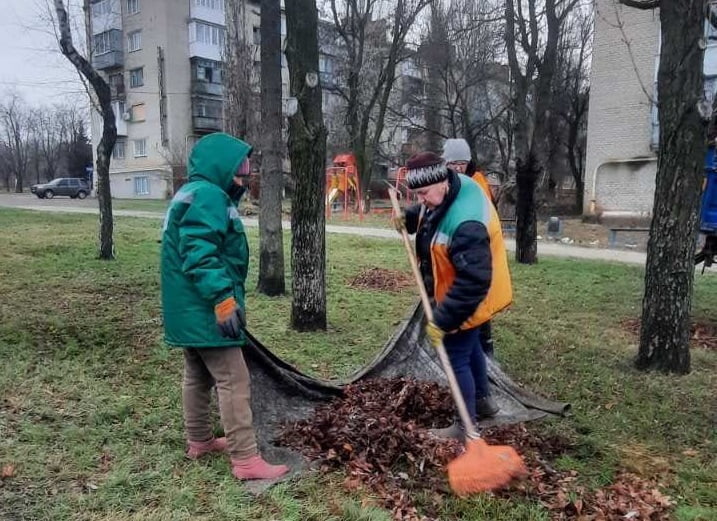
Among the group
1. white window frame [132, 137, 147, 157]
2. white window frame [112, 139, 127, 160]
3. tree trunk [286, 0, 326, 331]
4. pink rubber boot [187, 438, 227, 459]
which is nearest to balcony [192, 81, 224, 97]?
white window frame [132, 137, 147, 157]

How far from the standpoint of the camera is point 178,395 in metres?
4.07

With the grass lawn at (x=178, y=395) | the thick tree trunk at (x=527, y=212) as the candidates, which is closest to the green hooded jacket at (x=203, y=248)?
the grass lawn at (x=178, y=395)

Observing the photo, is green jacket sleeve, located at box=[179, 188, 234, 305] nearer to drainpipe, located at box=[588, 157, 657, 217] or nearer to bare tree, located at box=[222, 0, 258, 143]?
drainpipe, located at box=[588, 157, 657, 217]

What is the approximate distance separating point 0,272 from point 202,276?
6.69 metres

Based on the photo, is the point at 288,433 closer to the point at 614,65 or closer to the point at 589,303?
Result: the point at 589,303

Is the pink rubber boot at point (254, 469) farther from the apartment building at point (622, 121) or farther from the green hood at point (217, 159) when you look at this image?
the apartment building at point (622, 121)

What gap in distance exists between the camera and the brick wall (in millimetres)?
19531

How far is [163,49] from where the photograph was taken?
1471 inches

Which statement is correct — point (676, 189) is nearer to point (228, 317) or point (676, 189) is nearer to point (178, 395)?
point (228, 317)

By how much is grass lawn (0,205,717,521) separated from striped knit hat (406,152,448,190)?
1523 mm

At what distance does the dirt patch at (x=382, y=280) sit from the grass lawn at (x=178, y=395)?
0.93 feet

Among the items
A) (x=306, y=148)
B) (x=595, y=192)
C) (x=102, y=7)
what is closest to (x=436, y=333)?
(x=306, y=148)

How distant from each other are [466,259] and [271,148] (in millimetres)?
4621

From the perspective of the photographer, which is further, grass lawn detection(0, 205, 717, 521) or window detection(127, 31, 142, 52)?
window detection(127, 31, 142, 52)
